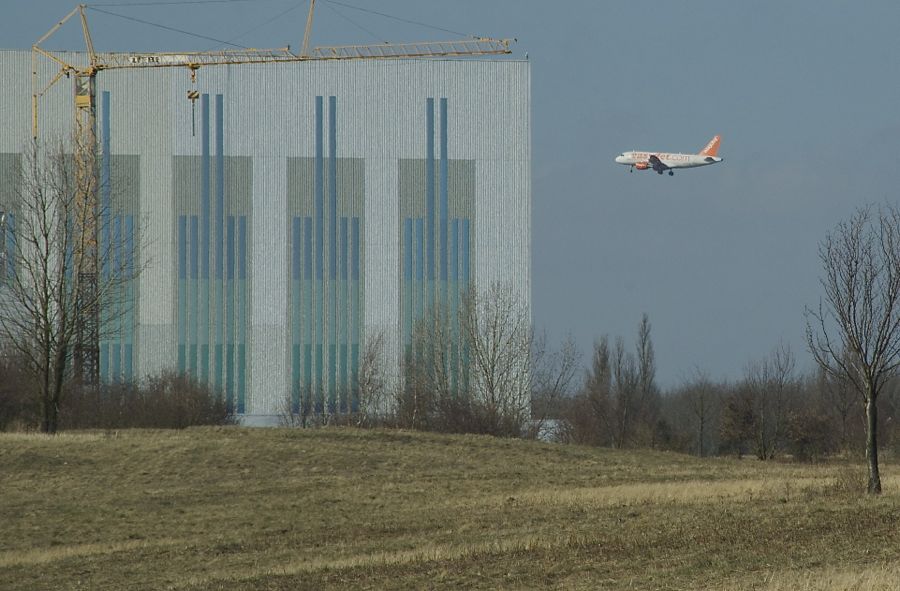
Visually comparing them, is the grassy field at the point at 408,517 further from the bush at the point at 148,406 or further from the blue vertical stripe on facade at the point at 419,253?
the blue vertical stripe on facade at the point at 419,253

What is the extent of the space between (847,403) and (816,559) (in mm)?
56685

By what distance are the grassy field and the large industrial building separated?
113 ft

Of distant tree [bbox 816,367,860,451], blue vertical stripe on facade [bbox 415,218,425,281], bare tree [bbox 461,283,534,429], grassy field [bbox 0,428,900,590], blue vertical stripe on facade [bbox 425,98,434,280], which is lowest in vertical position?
grassy field [bbox 0,428,900,590]

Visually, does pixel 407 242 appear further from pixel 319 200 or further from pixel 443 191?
pixel 319 200

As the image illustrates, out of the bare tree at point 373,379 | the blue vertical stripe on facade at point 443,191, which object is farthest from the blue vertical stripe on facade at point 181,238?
the blue vertical stripe on facade at point 443,191

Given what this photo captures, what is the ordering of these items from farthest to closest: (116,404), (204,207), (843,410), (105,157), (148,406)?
(204,207), (105,157), (843,410), (116,404), (148,406)

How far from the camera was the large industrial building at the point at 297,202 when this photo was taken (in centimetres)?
7575

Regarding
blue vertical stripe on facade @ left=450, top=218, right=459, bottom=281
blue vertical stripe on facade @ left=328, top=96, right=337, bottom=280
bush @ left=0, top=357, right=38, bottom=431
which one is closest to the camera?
bush @ left=0, top=357, right=38, bottom=431

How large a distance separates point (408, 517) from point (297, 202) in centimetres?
5210

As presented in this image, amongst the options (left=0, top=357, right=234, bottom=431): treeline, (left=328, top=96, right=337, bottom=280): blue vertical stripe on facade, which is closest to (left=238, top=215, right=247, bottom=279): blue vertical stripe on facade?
(left=328, top=96, right=337, bottom=280): blue vertical stripe on facade

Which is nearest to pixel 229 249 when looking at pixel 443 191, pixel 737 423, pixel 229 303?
pixel 229 303

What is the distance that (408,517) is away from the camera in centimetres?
2594

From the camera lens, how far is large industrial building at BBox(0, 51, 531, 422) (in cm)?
7575

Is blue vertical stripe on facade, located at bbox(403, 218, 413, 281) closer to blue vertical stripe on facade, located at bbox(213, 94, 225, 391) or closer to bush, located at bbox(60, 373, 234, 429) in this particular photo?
blue vertical stripe on facade, located at bbox(213, 94, 225, 391)
